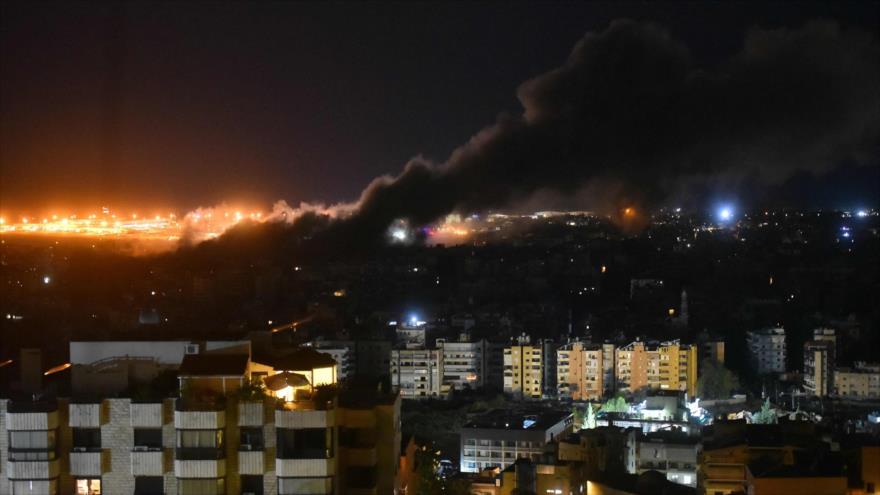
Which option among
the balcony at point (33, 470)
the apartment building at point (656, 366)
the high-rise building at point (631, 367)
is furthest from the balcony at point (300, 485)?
the high-rise building at point (631, 367)

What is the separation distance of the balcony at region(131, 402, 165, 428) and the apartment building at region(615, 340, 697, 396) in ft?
46.3

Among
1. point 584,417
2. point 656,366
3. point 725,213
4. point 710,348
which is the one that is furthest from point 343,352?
point 725,213

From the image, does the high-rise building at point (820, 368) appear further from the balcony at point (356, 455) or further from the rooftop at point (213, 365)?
the rooftop at point (213, 365)

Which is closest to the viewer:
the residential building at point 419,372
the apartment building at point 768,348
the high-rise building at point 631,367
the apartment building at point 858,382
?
the apartment building at point 858,382

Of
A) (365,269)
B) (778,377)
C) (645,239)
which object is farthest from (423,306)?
(778,377)

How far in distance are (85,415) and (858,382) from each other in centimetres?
1529

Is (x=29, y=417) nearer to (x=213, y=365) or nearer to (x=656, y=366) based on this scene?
(x=213, y=365)

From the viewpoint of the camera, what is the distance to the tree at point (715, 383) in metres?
16.5

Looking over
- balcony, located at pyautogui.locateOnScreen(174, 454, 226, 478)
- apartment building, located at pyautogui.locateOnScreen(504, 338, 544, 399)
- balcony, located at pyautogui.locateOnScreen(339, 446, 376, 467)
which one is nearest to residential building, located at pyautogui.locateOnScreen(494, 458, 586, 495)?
balcony, located at pyautogui.locateOnScreen(339, 446, 376, 467)

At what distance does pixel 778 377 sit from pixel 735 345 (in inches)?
66.5

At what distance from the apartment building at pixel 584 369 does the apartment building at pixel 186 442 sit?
14.0 meters

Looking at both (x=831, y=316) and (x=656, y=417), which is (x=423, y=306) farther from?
(x=656, y=417)

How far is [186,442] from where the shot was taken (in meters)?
4.07

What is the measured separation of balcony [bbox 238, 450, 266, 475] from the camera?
13.5 ft
